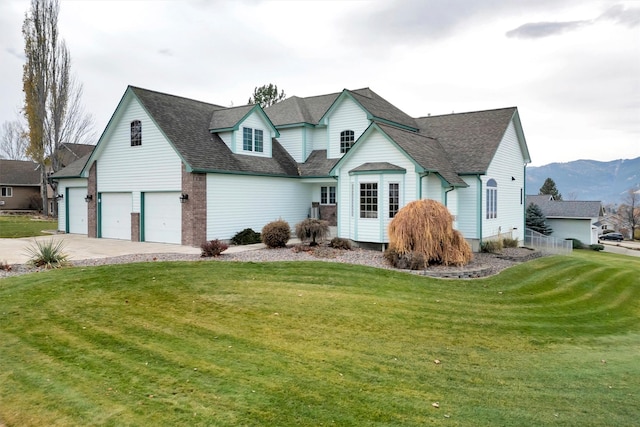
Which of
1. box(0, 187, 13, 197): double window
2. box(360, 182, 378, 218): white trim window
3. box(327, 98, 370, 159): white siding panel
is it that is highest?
box(327, 98, 370, 159): white siding panel

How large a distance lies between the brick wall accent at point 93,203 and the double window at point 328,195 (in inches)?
479

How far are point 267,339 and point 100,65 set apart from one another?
26443 mm

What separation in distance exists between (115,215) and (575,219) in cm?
4378

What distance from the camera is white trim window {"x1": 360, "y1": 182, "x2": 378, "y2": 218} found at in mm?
18844

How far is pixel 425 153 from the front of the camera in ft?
65.4

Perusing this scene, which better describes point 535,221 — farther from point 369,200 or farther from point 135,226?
point 135,226

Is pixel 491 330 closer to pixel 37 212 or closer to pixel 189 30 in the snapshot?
pixel 189 30

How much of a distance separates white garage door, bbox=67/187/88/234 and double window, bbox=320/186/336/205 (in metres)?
13.5

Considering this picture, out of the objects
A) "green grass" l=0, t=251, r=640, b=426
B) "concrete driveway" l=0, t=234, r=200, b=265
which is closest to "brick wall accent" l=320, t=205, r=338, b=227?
"concrete driveway" l=0, t=234, r=200, b=265

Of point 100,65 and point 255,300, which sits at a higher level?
point 100,65

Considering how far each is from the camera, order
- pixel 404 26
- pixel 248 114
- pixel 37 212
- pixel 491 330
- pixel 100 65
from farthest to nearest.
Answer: pixel 37 212 < pixel 100 65 < pixel 248 114 < pixel 404 26 < pixel 491 330

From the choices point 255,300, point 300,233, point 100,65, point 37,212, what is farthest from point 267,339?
point 37,212

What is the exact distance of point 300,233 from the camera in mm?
18625

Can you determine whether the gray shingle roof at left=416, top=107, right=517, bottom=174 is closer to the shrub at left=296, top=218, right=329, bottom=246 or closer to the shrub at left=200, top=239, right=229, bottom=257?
the shrub at left=296, top=218, right=329, bottom=246
